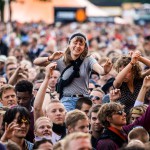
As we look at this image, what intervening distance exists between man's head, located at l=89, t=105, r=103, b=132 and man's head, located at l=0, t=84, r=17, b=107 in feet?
5.20

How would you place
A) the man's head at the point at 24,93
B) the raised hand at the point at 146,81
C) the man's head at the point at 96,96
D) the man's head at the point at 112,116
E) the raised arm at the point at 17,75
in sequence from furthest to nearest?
the raised arm at the point at 17,75 < the man's head at the point at 96,96 < the man's head at the point at 24,93 < the raised hand at the point at 146,81 < the man's head at the point at 112,116

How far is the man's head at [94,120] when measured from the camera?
1497 centimetres

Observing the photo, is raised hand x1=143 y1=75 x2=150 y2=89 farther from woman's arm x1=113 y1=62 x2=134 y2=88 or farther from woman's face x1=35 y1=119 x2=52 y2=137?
woman's face x1=35 y1=119 x2=52 y2=137

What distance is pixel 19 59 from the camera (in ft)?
Answer: 85.4

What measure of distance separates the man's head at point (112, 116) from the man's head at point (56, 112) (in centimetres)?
103

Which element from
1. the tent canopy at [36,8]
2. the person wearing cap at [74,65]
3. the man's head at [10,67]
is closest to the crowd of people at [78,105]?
the person wearing cap at [74,65]

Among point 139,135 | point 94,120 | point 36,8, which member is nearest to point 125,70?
point 94,120

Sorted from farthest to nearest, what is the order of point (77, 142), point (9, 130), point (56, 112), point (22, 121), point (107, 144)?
point (56, 112) < point (22, 121) < point (107, 144) < point (9, 130) < point (77, 142)

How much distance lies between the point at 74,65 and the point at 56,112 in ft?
3.89

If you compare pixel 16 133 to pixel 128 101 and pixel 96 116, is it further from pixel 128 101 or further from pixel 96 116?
pixel 128 101

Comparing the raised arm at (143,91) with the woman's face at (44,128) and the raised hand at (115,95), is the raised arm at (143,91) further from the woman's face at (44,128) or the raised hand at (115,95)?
the woman's face at (44,128)

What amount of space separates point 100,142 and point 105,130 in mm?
284

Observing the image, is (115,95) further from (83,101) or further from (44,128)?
(44,128)

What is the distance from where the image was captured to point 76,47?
634 inches
